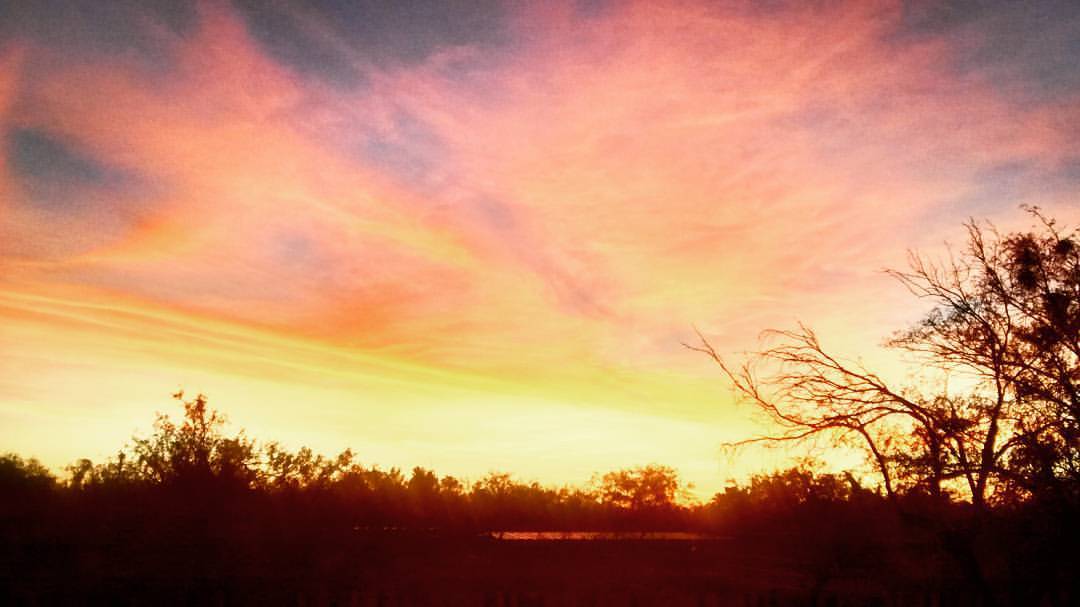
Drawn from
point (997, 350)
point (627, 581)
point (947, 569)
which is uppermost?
point (997, 350)

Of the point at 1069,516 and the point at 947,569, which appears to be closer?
the point at 1069,516

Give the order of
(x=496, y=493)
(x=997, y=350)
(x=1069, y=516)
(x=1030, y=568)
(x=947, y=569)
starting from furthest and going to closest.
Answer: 1. (x=496, y=493)
2. (x=947, y=569)
3. (x=997, y=350)
4. (x=1030, y=568)
5. (x=1069, y=516)

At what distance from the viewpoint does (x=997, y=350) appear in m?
11.0

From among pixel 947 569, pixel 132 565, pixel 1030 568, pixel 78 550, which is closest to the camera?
pixel 1030 568

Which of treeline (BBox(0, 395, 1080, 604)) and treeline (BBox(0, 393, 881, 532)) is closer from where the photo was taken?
treeline (BBox(0, 395, 1080, 604))

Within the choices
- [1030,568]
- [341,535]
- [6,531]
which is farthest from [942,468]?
[6,531]

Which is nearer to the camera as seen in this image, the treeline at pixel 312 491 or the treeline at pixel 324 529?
the treeline at pixel 324 529

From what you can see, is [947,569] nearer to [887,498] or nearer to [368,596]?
[887,498]

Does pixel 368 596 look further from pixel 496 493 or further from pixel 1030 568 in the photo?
pixel 496 493

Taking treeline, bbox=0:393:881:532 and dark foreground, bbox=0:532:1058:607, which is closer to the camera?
dark foreground, bbox=0:532:1058:607

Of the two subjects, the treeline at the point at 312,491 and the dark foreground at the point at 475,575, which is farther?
the treeline at the point at 312,491

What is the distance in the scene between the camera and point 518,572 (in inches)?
1133

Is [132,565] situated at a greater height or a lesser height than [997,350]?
lesser

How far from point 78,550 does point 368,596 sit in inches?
745
